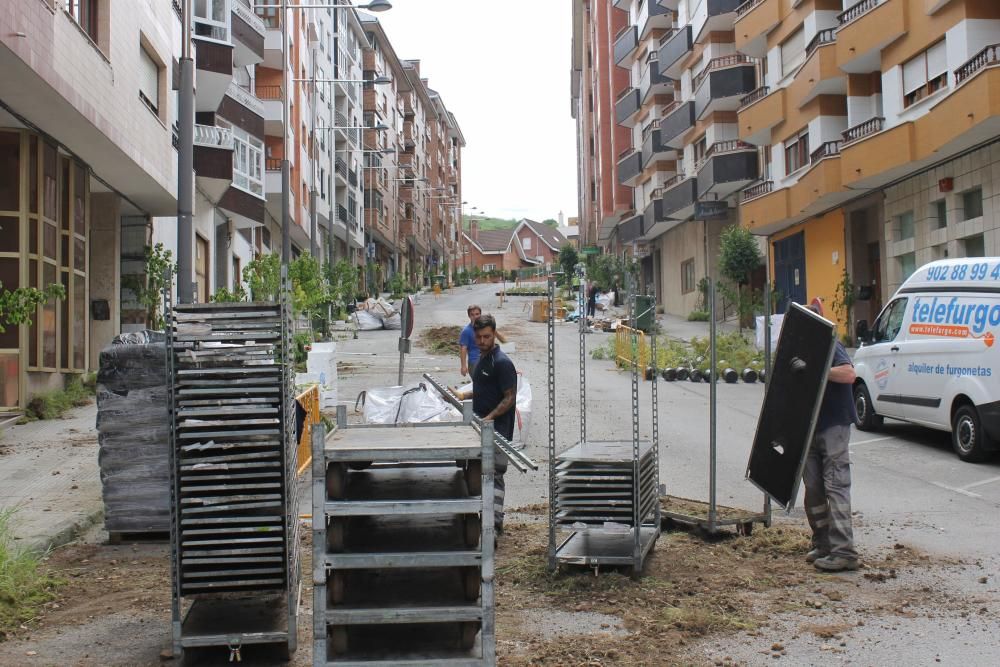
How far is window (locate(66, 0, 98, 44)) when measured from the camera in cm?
1484

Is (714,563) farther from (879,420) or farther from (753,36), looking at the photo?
(753,36)

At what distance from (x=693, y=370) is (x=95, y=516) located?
15.8 m

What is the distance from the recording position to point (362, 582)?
4.68 metres

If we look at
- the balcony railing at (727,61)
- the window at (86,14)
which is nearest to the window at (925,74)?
the balcony railing at (727,61)

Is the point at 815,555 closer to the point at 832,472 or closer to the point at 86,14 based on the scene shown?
the point at 832,472

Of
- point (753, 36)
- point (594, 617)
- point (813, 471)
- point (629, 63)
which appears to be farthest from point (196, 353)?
point (629, 63)

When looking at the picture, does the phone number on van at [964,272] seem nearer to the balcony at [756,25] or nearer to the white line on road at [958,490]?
the white line on road at [958,490]

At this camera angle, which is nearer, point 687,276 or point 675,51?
point 675,51

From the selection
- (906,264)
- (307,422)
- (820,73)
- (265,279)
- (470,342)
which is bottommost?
(307,422)

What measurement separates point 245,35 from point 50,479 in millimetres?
22408

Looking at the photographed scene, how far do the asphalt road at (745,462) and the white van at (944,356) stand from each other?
0.44 meters

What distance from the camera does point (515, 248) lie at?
133m

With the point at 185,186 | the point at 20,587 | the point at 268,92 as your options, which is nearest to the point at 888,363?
the point at 185,186

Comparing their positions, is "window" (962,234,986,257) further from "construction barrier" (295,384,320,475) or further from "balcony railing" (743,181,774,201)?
"construction barrier" (295,384,320,475)
